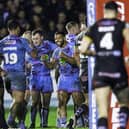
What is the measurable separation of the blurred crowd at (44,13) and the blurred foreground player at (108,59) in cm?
1282

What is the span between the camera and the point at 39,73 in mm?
18234

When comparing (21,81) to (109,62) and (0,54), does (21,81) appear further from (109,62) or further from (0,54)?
(109,62)

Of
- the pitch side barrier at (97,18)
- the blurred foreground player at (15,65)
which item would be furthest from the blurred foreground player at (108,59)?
the blurred foreground player at (15,65)

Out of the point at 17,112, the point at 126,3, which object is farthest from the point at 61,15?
the point at 126,3

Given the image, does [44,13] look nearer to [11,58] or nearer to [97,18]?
[11,58]

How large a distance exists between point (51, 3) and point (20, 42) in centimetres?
1133

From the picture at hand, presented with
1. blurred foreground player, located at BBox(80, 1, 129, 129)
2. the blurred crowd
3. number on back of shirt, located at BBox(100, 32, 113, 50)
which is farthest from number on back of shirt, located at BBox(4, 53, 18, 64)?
the blurred crowd

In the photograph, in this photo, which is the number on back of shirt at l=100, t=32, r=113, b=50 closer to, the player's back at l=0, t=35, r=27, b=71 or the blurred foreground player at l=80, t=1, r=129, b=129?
the blurred foreground player at l=80, t=1, r=129, b=129

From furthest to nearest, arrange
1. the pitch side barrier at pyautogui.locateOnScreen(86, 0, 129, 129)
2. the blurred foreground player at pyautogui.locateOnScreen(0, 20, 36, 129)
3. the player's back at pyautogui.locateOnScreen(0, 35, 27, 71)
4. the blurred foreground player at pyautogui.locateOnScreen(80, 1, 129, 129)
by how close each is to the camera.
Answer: the player's back at pyautogui.locateOnScreen(0, 35, 27, 71), the blurred foreground player at pyautogui.locateOnScreen(0, 20, 36, 129), the pitch side barrier at pyautogui.locateOnScreen(86, 0, 129, 129), the blurred foreground player at pyautogui.locateOnScreen(80, 1, 129, 129)

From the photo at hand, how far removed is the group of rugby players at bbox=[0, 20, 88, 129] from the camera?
16.2 m

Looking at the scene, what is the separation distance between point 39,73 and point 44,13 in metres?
8.82

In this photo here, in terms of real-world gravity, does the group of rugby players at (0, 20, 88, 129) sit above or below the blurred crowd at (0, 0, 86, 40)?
below

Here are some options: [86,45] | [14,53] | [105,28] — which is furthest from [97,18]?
[14,53]

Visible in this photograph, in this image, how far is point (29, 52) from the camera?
17.6 meters
